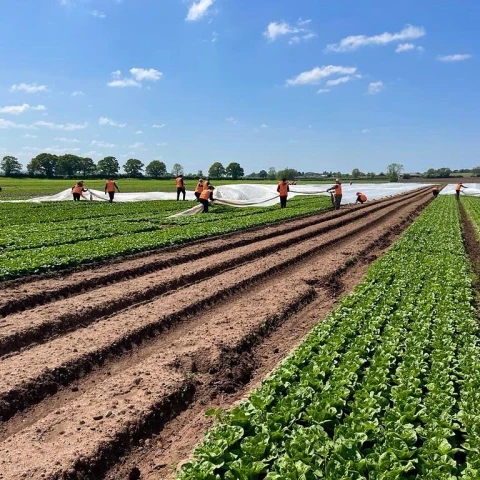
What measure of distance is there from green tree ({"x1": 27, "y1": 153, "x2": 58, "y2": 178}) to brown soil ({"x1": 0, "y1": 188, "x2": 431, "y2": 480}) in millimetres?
117091

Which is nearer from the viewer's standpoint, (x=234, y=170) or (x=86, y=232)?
(x=86, y=232)

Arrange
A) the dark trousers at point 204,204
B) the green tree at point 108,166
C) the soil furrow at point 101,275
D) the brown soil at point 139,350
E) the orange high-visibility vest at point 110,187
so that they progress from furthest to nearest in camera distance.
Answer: the green tree at point 108,166, the orange high-visibility vest at point 110,187, the dark trousers at point 204,204, the soil furrow at point 101,275, the brown soil at point 139,350

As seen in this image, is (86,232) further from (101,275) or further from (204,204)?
(204,204)

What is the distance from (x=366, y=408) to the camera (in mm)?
4832

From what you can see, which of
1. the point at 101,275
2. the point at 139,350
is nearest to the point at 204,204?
the point at 101,275

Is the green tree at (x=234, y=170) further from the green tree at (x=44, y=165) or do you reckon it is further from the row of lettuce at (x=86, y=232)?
the row of lettuce at (x=86, y=232)

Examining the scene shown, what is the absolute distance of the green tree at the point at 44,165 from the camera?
4621 inches

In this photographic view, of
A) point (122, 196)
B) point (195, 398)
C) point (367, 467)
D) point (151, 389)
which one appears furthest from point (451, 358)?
point (122, 196)

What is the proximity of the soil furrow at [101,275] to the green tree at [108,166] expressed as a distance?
411 feet

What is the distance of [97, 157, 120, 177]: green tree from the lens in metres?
136

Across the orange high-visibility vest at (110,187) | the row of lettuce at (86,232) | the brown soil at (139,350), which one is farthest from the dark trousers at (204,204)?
the brown soil at (139,350)

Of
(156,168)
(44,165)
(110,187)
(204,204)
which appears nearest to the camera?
(204,204)

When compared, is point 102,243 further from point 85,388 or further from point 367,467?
point 367,467

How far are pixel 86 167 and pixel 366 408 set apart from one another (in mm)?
131499
